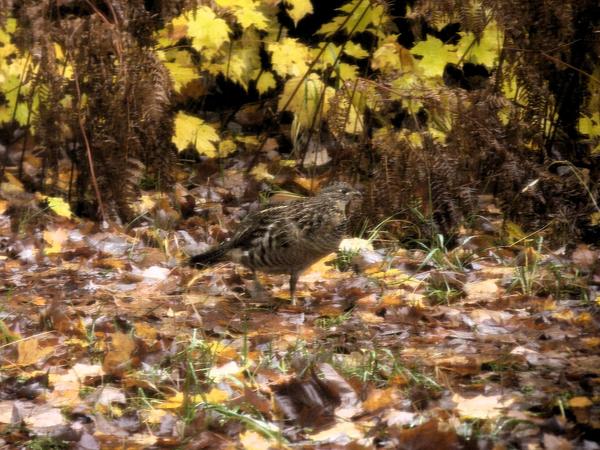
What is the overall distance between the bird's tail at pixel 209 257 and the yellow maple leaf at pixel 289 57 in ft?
9.00

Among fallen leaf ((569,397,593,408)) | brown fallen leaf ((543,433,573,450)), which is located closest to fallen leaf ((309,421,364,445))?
brown fallen leaf ((543,433,573,450))

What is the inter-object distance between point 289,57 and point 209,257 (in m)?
2.94

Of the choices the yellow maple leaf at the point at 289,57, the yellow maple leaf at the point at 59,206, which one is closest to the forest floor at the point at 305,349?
the yellow maple leaf at the point at 59,206

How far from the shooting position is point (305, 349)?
5301mm

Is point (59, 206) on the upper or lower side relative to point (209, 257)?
lower

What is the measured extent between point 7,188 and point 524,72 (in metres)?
4.72

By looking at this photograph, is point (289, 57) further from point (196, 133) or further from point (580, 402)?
point (580, 402)

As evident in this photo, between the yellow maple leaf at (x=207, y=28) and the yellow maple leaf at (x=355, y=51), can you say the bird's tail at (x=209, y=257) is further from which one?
the yellow maple leaf at (x=355, y=51)

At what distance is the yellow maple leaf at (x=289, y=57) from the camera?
9367 mm

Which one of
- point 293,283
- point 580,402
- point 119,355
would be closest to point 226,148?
point 293,283

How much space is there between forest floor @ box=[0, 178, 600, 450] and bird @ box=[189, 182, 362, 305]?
0.25 meters

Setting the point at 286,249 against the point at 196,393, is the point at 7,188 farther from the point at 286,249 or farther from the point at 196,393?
the point at 196,393

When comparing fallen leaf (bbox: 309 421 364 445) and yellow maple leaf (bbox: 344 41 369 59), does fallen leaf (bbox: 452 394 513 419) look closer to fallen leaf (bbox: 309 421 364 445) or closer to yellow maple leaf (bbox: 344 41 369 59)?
fallen leaf (bbox: 309 421 364 445)

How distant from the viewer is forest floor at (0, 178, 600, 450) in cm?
421
